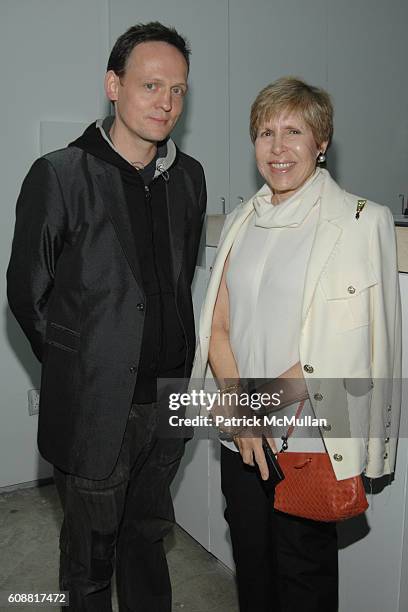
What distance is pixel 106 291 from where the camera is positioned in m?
1.57

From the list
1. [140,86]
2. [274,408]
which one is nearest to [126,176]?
[140,86]

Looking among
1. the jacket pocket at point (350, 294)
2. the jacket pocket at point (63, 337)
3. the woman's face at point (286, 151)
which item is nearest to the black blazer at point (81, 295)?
the jacket pocket at point (63, 337)

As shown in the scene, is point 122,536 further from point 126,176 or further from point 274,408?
point 126,176

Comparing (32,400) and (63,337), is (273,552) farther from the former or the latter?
(32,400)

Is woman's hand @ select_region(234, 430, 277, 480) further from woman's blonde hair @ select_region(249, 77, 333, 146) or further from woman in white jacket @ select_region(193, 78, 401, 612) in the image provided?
woman's blonde hair @ select_region(249, 77, 333, 146)

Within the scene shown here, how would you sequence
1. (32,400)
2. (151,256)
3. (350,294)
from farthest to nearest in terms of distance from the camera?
(32,400) → (151,256) → (350,294)

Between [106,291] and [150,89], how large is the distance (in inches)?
20.2

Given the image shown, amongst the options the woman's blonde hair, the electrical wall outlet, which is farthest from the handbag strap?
the electrical wall outlet

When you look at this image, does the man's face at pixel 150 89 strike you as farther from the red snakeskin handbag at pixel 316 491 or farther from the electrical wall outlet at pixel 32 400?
the electrical wall outlet at pixel 32 400

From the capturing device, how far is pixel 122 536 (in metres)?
1.84

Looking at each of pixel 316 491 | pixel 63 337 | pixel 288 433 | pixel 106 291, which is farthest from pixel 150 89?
pixel 316 491

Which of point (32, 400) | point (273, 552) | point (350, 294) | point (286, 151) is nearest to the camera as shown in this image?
point (350, 294)

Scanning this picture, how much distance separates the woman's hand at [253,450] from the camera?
4.88 feet

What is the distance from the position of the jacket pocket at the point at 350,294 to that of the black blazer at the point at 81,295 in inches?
19.2
